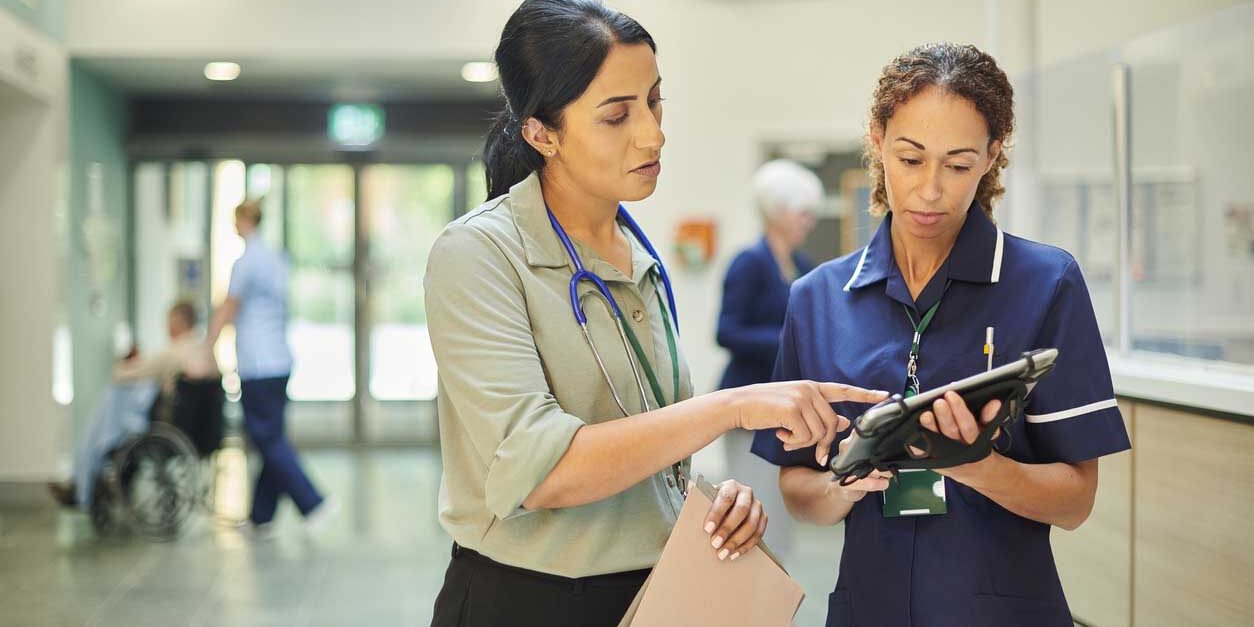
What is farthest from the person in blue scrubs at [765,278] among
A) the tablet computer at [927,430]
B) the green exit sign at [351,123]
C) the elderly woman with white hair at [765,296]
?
the green exit sign at [351,123]

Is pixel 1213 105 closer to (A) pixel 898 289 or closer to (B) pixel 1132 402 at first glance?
(B) pixel 1132 402

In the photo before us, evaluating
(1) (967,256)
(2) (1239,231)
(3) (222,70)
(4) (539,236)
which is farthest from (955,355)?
(3) (222,70)

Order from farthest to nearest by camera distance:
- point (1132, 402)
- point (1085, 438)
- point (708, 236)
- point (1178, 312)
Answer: point (708, 236)
point (1178, 312)
point (1132, 402)
point (1085, 438)

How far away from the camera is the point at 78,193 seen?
901cm

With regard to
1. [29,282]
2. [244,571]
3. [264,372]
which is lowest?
[244,571]

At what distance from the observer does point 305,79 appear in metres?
9.98

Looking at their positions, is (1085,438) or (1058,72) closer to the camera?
(1085,438)

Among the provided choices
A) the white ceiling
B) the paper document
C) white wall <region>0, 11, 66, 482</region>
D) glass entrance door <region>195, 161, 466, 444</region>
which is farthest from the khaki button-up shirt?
glass entrance door <region>195, 161, 466, 444</region>

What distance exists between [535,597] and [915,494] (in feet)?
1.81

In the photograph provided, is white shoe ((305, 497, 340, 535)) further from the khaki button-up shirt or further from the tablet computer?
the tablet computer

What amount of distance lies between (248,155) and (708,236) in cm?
494

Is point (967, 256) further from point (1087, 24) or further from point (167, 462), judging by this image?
point (167, 462)

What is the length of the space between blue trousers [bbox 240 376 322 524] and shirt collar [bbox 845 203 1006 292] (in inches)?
221

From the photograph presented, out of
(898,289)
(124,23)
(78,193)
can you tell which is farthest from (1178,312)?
(78,193)
